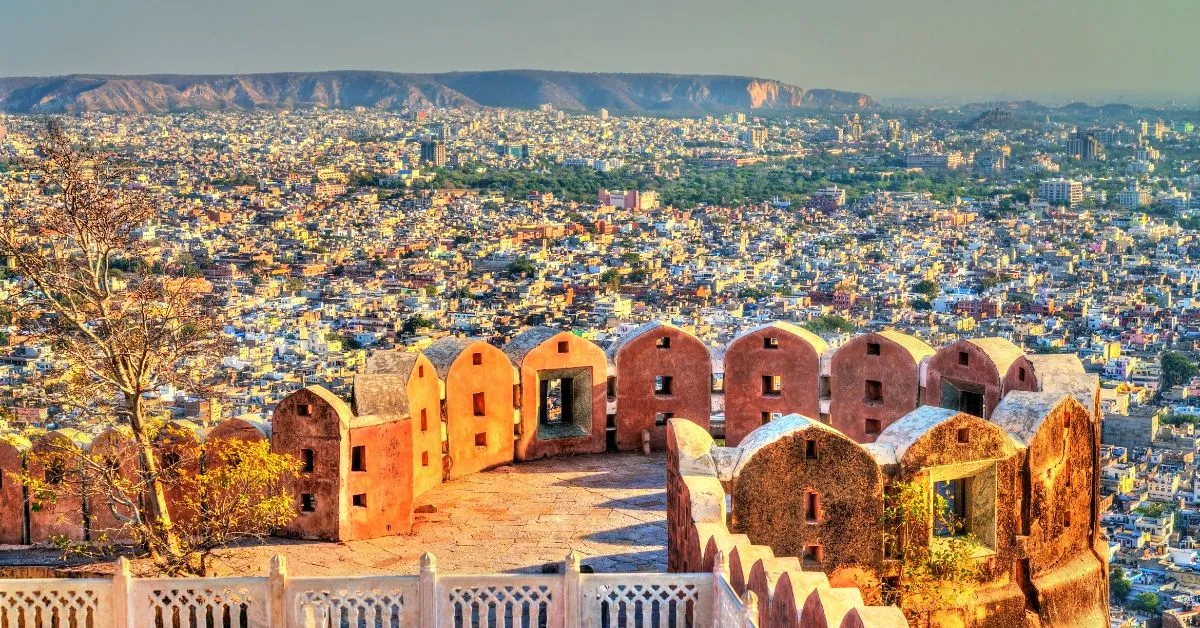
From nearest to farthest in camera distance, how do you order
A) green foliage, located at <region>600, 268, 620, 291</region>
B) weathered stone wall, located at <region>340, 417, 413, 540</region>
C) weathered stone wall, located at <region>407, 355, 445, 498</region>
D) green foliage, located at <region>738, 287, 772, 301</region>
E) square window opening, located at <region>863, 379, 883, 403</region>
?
weathered stone wall, located at <region>340, 417, 413, 540</region> < weathered stone wall, located at <region>407, 355, 445, 498</region> < square window opening, located at <region>863, 379, 883, 403</region> < green foliage, located at <region>738, 287, 772, 301</region> < green foliage, located at <region>600, 268, 620, 291</region>

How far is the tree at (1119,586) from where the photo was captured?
2342 centimetres

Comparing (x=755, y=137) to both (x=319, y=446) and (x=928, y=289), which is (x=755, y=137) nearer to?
(x=928, y=289)

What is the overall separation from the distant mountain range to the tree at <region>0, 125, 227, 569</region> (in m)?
97.3

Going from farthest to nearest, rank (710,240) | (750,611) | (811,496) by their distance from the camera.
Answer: (710,240)
(811,496)
(750,611)

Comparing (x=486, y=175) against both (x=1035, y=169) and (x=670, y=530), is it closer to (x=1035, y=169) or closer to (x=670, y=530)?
(x=1035, y=169)

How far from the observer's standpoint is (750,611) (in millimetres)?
5188

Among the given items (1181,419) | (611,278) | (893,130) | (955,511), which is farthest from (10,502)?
(893,130)

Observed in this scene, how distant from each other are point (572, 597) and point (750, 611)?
0.96 meters

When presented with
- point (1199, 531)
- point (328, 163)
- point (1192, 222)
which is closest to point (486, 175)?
point (328, 163)

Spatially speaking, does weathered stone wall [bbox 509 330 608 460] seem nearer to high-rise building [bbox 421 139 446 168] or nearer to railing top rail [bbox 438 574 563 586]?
railing top rail [bbox 438 574 563 586]

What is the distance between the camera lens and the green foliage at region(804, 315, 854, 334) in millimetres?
40406

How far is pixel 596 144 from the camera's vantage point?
10769cm

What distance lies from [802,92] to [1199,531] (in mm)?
99905

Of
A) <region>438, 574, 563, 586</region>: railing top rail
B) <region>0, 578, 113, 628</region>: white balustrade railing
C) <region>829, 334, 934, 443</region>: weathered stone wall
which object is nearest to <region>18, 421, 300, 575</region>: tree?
<region>0, 578, 113, 628</region>: white balustrade railing
